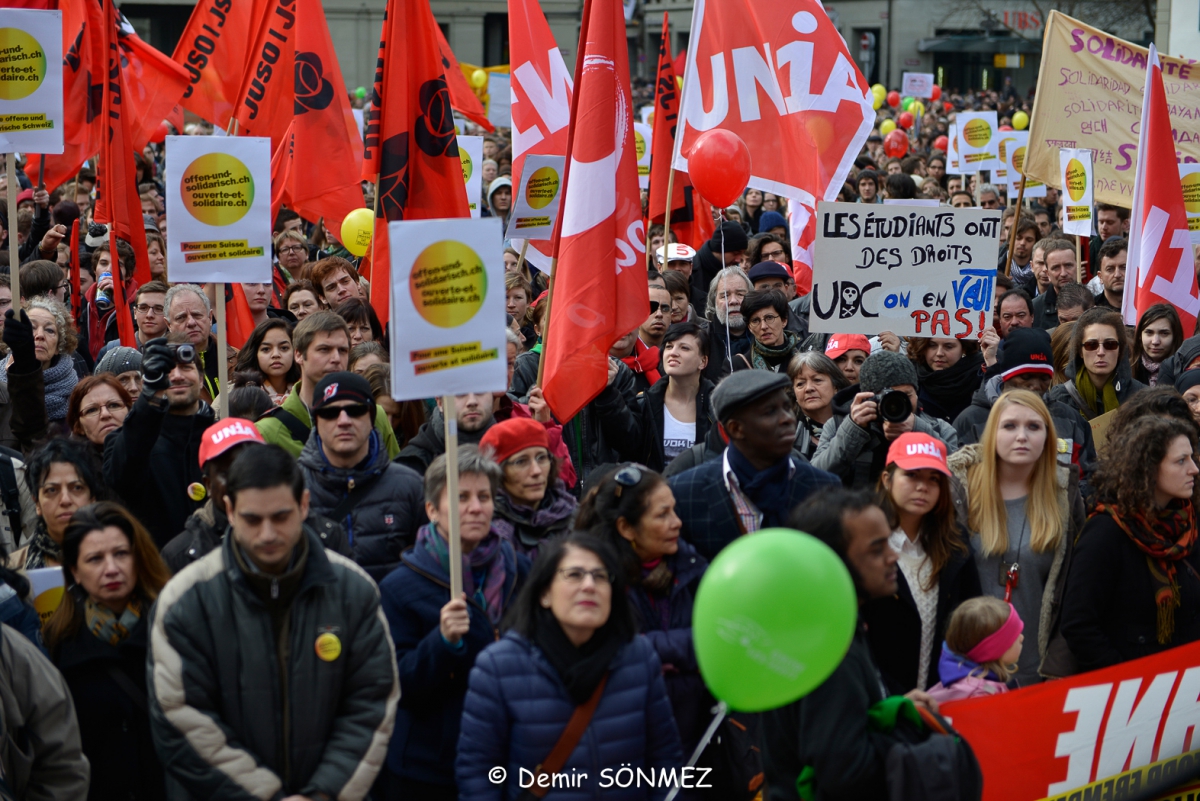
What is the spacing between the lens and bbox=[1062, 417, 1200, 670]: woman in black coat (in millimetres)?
4398

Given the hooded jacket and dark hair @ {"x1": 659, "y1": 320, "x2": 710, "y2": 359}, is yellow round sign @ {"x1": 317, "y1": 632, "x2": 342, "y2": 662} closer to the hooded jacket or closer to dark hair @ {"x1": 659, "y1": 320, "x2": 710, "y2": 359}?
the hooded jacket

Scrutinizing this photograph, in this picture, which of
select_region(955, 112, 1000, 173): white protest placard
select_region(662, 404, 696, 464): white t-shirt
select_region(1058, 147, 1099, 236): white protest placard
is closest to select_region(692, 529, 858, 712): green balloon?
select_region(662, 404, 696, 464): white t-shirt

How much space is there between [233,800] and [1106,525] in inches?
116

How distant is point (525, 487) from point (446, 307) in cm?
93

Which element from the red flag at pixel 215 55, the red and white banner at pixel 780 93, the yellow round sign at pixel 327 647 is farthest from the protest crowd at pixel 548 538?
the red flag at pixel 215 55

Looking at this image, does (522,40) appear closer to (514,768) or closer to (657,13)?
(514,768)

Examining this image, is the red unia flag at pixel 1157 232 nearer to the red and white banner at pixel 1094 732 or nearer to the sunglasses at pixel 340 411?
the red and white banner at pixel 1094 732

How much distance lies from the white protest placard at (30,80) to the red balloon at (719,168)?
3525 mm

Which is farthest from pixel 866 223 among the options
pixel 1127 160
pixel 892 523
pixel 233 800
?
pixel 1127 160

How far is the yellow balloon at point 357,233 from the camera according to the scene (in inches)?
337

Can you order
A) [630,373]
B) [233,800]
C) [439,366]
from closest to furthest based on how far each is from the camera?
[233,800]
[439,366]
[630,373]

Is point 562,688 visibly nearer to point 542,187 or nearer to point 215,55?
point 542,187

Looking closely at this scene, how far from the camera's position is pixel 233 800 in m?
3.35

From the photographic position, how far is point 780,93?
841 centimetres
